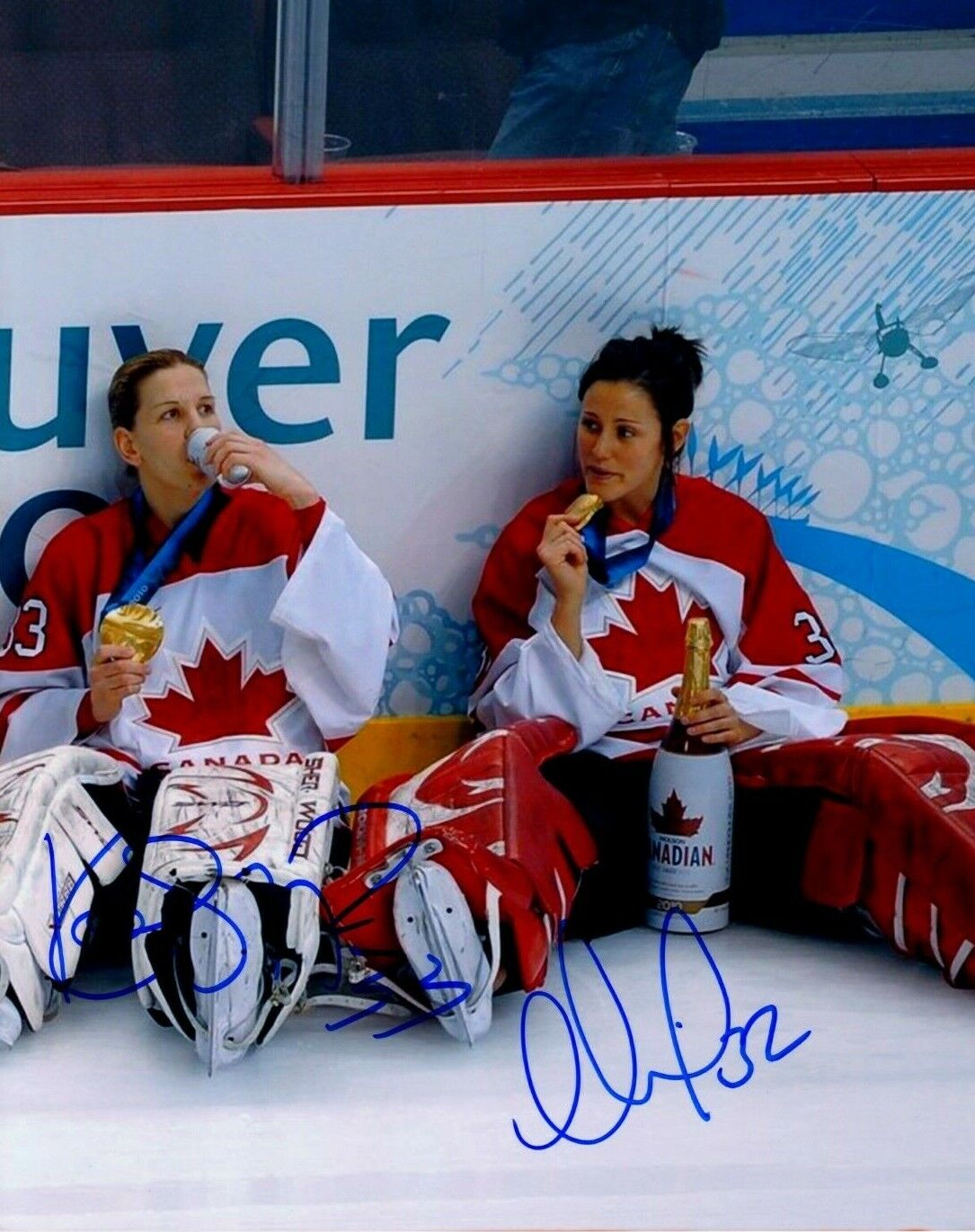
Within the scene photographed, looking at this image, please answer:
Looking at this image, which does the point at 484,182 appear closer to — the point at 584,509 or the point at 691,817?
the point at 584,509

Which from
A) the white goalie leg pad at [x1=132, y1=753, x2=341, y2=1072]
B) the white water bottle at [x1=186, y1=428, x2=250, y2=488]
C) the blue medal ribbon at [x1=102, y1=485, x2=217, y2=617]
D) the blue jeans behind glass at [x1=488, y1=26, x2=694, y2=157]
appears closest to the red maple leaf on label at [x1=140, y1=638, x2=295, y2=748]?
the blue medal ribbon at [x1=102, y1=485, x2=217, y2=617]

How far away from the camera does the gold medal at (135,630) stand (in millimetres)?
2402

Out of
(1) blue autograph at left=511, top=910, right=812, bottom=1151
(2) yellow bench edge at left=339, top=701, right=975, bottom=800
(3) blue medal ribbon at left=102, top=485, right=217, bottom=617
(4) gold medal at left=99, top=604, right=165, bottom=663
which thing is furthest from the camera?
(2) yellow bench edge at left=339, top=701, right=975, bottom=800

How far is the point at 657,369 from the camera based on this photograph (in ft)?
8.64

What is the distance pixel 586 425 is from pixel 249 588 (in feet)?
1.74

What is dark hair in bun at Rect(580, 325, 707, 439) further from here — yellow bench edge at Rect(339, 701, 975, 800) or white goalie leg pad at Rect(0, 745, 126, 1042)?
white goalie leg pad at Rect(0, 745, 126, 1042)

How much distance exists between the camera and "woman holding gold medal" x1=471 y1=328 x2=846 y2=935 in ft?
8.32

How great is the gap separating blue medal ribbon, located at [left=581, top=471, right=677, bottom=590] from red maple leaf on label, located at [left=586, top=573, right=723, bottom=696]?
3 cm

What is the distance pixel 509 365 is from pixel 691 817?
74cm

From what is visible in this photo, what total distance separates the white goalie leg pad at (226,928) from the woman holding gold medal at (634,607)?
493 millimetres

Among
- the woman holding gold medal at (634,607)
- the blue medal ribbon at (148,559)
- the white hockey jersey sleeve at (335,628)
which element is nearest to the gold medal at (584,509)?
the woman holding gold medal at (634,607)

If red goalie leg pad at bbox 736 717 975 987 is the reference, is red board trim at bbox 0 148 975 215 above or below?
above

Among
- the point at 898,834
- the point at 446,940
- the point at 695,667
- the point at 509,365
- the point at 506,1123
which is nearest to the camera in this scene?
the point at 506,1123

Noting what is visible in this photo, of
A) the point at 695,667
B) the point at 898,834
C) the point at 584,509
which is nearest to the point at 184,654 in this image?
the point at 584,509
